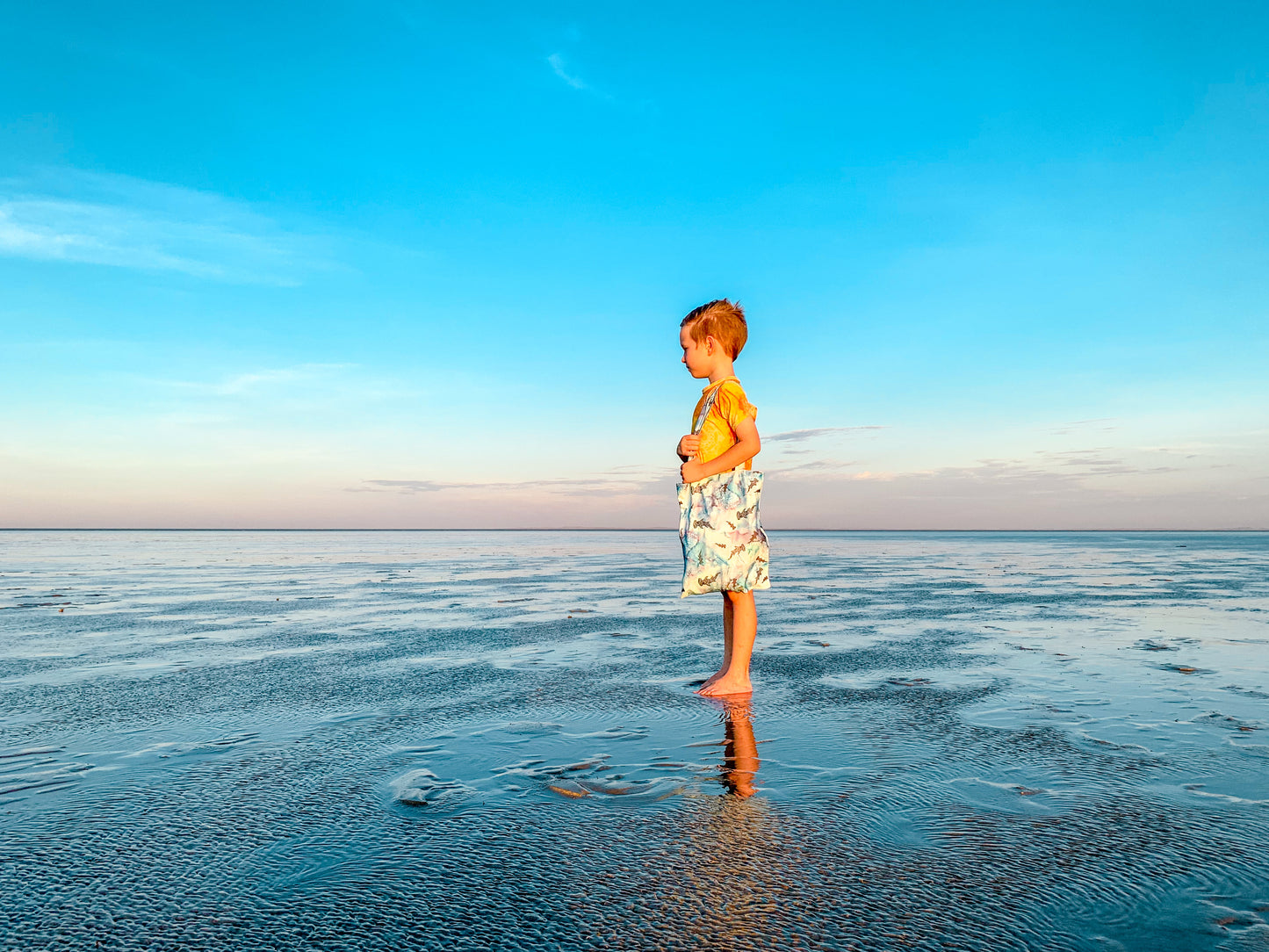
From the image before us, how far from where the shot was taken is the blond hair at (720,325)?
13.7 feet

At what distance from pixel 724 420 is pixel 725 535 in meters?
0.62

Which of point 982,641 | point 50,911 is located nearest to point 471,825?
point 50,911

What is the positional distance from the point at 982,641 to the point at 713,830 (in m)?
4.13

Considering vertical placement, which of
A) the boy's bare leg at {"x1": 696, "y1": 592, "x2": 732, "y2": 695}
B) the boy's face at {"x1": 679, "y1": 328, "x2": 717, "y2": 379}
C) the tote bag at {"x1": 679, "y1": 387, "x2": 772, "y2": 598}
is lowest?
the boy's bare leg at {"x1": 696, "y1": 592, "x2": 732, "y2": 695}

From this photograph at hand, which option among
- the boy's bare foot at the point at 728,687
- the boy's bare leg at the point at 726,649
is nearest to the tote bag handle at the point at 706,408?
the boy's bare leg at the point at 726,649

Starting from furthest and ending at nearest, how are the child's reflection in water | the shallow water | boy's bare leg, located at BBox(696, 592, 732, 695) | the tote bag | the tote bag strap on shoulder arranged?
1. the tote bag strap on shoulder
2. the tote bag
3. boy's bare leg, located at BBox(696, 592, 732, 695)
4. the child's reflection in water
5. the shallow water

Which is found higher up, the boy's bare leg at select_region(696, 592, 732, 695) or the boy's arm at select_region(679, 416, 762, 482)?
the boy's arm at select_region(679, 416, 762, 482)

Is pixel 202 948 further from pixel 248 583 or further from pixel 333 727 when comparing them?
pixel 248 583

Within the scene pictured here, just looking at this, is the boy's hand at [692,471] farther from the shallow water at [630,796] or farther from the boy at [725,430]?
the shallow water at [630,796]

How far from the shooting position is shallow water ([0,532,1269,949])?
1461mm

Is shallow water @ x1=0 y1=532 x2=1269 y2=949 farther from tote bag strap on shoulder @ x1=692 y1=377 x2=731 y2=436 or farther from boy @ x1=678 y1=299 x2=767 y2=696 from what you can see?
tote bag strap on shoulder @ x1=692 y1=377 x2=731 y2=436

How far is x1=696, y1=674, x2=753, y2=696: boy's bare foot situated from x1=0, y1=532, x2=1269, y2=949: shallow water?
0.12 meters

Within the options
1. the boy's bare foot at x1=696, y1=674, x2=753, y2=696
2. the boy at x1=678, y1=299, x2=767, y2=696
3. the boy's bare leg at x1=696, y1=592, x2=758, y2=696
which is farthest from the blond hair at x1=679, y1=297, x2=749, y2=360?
the boy's bare foot at x1=696, y1=674, x2=753, y2=696

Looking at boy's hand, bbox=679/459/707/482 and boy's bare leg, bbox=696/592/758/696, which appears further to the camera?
boy's hand, bbox=679/459/707/482
